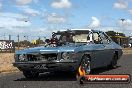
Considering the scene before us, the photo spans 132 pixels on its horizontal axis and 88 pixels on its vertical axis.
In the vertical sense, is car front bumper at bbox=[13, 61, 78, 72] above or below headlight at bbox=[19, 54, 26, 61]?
below

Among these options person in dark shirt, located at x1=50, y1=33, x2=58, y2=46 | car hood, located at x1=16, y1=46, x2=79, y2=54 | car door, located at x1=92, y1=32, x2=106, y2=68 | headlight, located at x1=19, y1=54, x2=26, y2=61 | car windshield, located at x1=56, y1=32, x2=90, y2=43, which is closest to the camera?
car hood, located at x1=16, y1=46, x2=79, y2=54

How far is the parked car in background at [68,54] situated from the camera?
10.9 metres

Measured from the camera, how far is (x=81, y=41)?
12.6 meters

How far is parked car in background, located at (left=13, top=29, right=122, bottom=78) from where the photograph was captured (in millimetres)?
10914

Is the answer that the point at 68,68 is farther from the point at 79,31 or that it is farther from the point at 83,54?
the point at 79,31

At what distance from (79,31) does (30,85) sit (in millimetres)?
3675

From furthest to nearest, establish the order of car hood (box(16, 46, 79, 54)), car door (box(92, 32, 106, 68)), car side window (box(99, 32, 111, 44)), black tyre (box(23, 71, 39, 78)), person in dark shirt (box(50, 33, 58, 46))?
car side window (box(99, 32, 111, 44))
car door (box(92, 32, 106, 68))
person in dark shirt (box(50, 33, 58, 46))
black tyre (box(23, 71, 39, 78))
car hood (box(16, 46, 79, 54))

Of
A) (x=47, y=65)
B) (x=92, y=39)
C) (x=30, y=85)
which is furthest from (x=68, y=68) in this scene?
(x=92, y=39)

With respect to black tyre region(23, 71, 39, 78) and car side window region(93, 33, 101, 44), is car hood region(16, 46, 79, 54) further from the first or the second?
car side window region(93, 33, 101, 44)

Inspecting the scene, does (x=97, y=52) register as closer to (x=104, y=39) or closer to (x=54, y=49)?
(x=104, y=39)

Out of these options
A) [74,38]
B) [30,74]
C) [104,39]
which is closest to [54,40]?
[74,38]

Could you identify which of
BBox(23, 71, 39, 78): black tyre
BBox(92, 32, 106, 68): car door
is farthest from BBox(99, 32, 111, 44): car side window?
BBox(23, 71, 39, 78): black tyre

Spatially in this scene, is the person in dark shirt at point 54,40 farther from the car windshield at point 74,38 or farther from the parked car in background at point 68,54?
the car windshield at point 74,38

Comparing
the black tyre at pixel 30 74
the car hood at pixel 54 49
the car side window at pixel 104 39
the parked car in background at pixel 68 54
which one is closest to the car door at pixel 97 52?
the parked car in background at pixel 68 54
